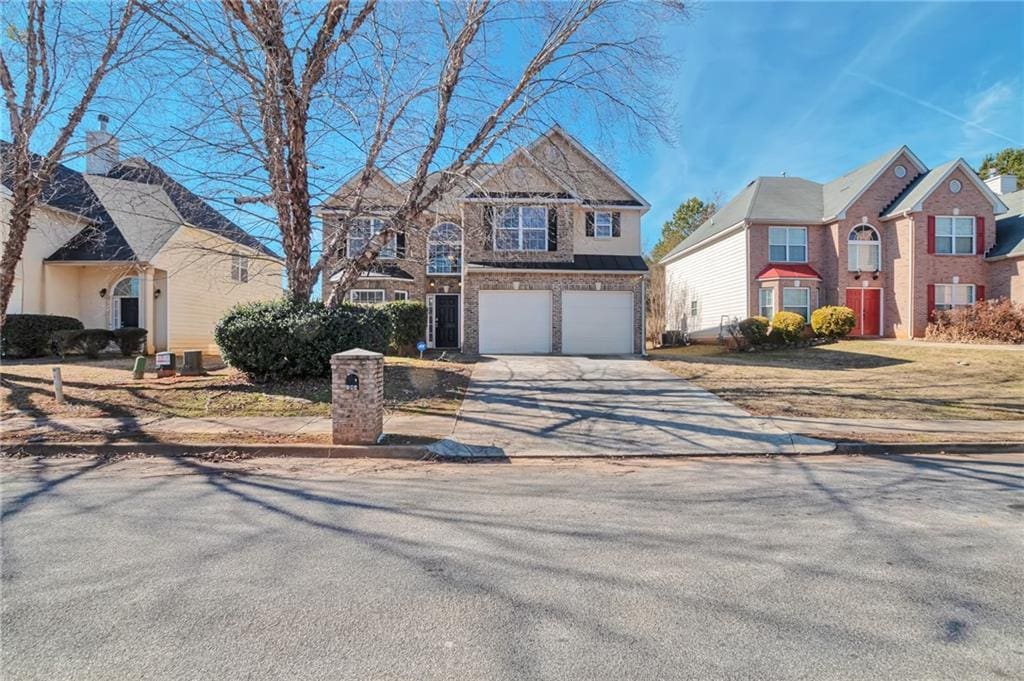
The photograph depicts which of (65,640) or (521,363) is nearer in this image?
(65,640)

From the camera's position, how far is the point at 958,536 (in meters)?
4.18

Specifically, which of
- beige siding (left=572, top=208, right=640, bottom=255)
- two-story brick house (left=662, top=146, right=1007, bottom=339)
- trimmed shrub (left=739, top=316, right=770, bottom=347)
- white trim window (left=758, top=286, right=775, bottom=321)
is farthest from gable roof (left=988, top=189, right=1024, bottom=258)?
beige siding (left=572, top=208, right=640, bottom=255)

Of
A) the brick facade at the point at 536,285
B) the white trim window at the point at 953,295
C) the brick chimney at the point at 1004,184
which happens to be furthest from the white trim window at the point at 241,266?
the brick chimney at the point at 1004,184

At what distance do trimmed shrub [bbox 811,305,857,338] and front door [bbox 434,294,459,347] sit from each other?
14.6m

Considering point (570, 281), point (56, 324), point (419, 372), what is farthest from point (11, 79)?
point (570, 281)

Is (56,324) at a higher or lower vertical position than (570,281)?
lower

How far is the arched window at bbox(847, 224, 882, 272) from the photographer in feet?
75.2

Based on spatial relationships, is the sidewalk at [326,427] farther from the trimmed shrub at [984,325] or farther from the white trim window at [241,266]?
the trimmed shrub at [984,325]

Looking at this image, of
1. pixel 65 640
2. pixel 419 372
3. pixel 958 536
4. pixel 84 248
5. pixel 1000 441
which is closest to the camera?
pixel 65 640

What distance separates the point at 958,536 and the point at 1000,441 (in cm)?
481

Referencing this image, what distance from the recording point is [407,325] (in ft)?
58.3

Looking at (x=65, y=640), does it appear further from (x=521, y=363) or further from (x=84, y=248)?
(x=84, y=248)

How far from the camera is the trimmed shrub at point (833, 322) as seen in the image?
68.2 ft

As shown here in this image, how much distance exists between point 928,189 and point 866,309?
5308 millimetres
